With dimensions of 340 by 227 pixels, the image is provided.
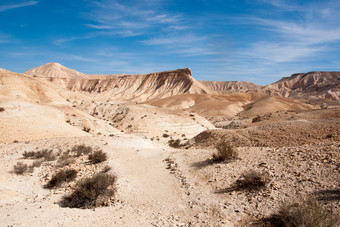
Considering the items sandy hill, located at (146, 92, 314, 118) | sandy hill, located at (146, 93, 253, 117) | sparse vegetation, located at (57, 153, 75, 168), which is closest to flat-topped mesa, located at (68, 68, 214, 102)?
sandy hill, located at (146, 93, 253, 117)

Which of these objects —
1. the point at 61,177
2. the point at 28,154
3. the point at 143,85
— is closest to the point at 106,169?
the point at 61,177

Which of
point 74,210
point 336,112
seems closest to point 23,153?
point 74,210

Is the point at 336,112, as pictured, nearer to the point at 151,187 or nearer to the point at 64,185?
the point at 151,187

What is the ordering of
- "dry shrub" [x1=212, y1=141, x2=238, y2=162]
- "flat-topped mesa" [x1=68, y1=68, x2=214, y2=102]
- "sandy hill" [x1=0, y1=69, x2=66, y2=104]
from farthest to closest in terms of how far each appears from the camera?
"flat-topped mesa" [x1=68, y1=68, x2=214, y2=102]
"sandy hill" [x1=0, y1=69, x2=66, y2=104]
"dry shrub" [x1=212, y1=141, x2=238, y2=162]

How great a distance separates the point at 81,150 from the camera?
1170 centimetres

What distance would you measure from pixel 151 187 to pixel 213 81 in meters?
193

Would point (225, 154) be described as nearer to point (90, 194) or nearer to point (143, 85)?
point (90, 194)

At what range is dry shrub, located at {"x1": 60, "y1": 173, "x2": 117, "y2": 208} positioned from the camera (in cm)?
629

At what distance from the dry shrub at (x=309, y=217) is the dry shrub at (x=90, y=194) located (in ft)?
15.3

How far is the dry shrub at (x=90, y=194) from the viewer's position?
6.29 meters

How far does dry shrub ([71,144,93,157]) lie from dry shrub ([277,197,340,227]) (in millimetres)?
9506

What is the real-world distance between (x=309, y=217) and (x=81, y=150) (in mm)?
10483

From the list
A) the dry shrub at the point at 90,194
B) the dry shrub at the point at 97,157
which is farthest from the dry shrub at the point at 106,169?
the dry shrub at the point at 90,194

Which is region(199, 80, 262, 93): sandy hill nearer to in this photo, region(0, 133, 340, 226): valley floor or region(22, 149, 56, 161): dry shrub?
region(22, 149, 56, 161): dry shrub
